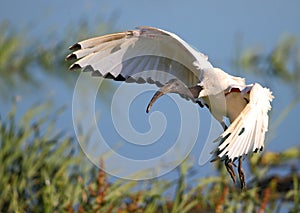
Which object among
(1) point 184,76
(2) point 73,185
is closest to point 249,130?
(1) point 184,76

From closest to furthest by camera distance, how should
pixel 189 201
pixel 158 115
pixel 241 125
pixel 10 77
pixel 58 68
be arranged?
pixel 241 125, pixel 158 115, pixel 189 201, pixel 10 77, pixel 58 68

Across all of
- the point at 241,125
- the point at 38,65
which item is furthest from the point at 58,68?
the point at 241,125

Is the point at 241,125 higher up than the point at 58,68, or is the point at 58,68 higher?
the point at 58,68

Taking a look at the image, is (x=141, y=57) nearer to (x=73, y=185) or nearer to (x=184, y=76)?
(x=184, y=76)

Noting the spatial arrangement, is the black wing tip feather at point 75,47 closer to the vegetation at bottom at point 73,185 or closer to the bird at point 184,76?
the bird at point 184,76

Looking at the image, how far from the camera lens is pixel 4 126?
2.83 metres

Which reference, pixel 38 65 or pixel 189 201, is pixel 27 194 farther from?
pixel 38 65

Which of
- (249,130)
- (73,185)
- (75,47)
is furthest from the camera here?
(73,185)

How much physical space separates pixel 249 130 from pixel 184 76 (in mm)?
322

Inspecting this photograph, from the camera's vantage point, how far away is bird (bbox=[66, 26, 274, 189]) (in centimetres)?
121

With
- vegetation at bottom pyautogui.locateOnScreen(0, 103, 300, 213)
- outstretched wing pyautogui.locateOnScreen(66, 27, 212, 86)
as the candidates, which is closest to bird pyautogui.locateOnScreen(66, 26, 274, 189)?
outstretched wing pyautogui.locateOnScreen(66, 27, 212, 86)

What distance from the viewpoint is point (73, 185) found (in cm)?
271

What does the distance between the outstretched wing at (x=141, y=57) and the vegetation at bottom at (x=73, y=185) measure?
100 cm

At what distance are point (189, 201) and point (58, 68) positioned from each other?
4606 millimetres
